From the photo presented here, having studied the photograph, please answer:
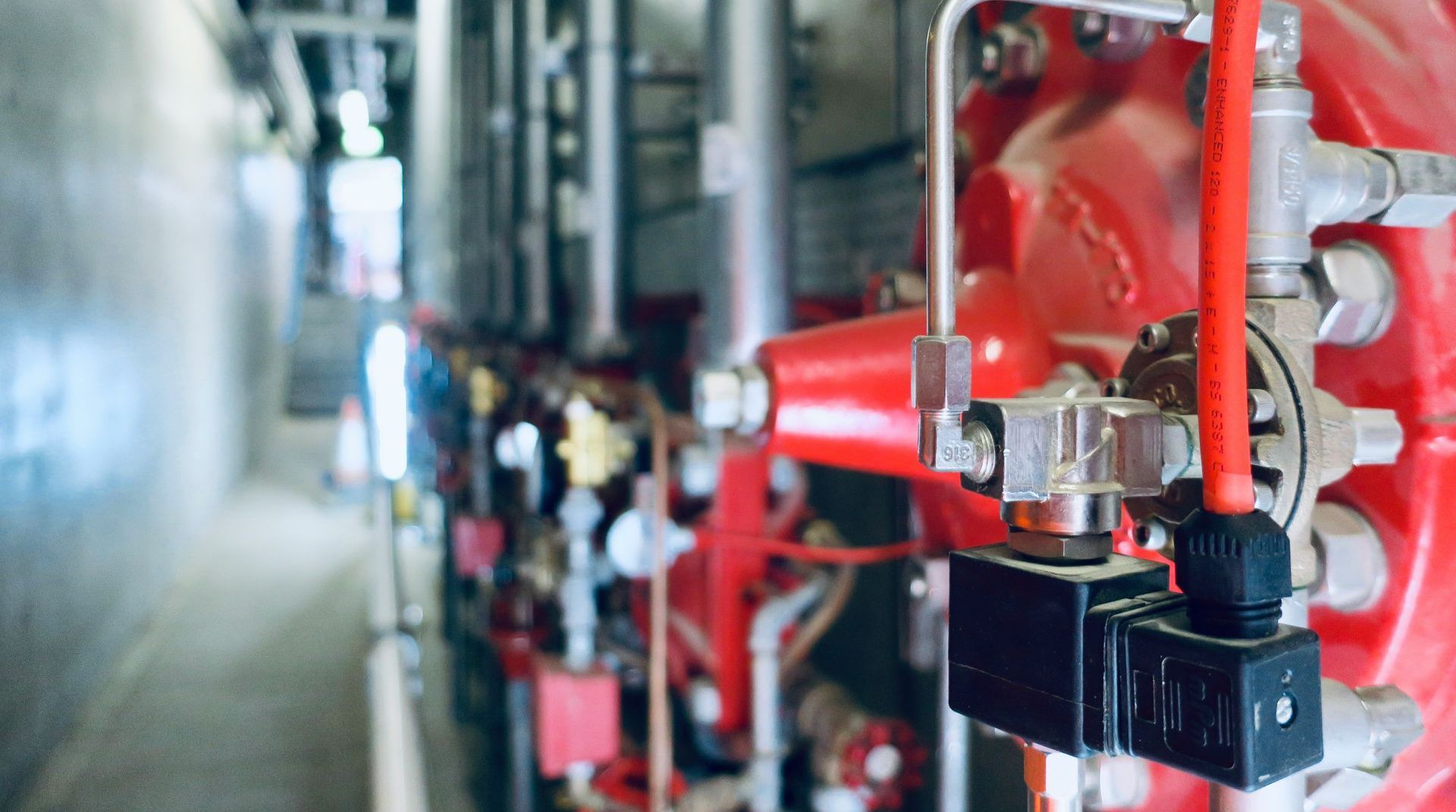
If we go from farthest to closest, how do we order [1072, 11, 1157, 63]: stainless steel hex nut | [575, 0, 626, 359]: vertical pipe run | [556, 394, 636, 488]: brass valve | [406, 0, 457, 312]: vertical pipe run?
1. [406, 0, 457, 312]: vertical pipe run
2. [575, 0, 626, 359]: vertical pipe run
3. [556, 394, 636, 488]: brass valve
4. [1072, 11, 1157, 63]: stainless steel hex nut

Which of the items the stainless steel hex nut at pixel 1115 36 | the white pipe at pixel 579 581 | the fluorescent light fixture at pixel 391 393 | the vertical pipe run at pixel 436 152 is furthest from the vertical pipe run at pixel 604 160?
the vertical pipe run at pixel 436 152

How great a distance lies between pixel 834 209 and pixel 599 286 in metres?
0.46

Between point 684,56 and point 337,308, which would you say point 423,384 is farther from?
point 337,308

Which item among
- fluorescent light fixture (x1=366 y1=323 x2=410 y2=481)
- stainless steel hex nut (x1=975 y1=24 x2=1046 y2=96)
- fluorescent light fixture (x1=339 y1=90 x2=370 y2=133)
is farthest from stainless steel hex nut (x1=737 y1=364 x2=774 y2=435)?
fluorescent light fixture (x1=339 y1=90 x2=370 y2=133)

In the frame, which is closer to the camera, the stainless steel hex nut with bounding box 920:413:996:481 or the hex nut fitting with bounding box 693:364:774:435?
the stainless steel hex nut with bounding box 920:413:996:481

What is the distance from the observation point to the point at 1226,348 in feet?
1.35

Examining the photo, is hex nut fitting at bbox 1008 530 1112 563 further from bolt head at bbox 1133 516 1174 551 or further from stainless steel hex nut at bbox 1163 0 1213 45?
stainless steel hex nut at bbox 1163 0 1213 45

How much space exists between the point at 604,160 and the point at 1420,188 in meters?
1.55

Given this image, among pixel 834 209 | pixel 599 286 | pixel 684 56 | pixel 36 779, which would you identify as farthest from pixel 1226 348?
pixel 36 779

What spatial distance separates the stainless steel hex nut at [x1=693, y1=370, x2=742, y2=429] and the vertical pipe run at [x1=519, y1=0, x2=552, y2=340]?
1.67m

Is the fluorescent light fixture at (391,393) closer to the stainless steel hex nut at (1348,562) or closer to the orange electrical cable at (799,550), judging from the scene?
the orange electrical cable at (799,550)

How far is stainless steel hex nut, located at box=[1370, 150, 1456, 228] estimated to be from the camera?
Answer: 52 centimetres

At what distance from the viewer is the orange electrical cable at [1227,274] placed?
0.41m

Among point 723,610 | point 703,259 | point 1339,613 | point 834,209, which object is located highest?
point 834,209
